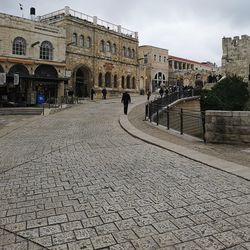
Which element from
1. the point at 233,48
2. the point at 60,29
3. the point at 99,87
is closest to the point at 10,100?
the point at 60,29

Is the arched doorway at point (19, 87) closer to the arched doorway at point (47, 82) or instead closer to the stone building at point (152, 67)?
the arched doorway at point (47, 82)

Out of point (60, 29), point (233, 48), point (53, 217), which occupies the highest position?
point (60, 29)

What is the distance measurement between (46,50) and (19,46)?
3.12 m

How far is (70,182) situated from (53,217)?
1.69 m

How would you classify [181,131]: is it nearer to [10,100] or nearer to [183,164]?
[183,164]

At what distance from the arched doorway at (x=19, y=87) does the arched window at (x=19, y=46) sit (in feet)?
4.91

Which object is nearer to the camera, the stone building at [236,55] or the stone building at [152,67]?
the stone building at [236,55]

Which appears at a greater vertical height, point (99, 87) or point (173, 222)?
point (99, 87)

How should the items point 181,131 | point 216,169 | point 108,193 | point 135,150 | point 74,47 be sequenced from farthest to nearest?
point 74,47, point 181,131, point 135,150, point 216,169, point 108,193

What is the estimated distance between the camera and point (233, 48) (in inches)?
1120

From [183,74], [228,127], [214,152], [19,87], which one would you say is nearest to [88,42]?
[19,87]

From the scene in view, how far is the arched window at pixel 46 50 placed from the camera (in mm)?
33156

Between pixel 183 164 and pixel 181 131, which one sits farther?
pixel 181 131

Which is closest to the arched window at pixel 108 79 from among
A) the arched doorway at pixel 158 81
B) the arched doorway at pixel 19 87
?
the arched doorway at pixel 19 87
